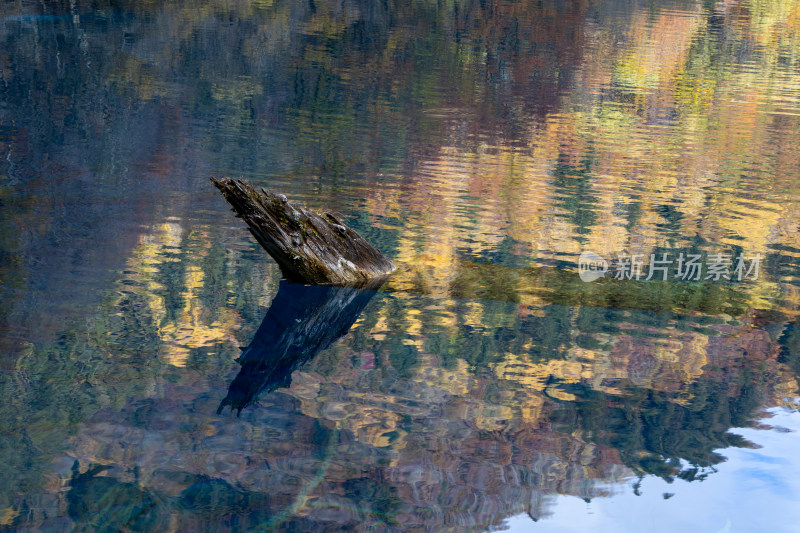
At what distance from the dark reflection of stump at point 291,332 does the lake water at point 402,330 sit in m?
0.03

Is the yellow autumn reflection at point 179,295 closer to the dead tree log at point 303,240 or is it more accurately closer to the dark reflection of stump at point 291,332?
the dark reflection of stump at point 291,332

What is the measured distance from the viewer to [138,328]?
7230mm

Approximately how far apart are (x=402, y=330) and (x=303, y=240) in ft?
4.37

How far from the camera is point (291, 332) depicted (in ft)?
24.2

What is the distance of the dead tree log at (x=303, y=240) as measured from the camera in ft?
25.0

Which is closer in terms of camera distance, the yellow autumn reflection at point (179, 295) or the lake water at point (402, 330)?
the lake water at point (402, 330)

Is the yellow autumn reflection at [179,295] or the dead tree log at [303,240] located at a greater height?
the dead tree log at [303,240]

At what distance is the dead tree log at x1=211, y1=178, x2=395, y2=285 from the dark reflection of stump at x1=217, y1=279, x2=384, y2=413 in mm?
153

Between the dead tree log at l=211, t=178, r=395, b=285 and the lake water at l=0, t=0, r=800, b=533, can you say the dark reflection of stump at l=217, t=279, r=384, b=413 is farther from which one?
the dead tree log at l=211, t=178, r=395, b=285

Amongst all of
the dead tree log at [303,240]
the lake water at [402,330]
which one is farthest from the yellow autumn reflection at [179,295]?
the dead tree log at [303,240]

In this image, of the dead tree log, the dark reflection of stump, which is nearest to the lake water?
the dark reflection of stump

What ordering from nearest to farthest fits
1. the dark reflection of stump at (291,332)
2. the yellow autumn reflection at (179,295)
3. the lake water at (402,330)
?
the lake water at (402,330) → the dark reflection of stump at (291,332) → the yellow autumn reflection at (179,295)

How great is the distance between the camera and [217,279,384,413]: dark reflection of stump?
6.52 metres

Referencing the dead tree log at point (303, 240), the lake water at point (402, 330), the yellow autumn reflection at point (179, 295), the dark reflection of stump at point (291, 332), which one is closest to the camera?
the lake water at point (402, 330)
